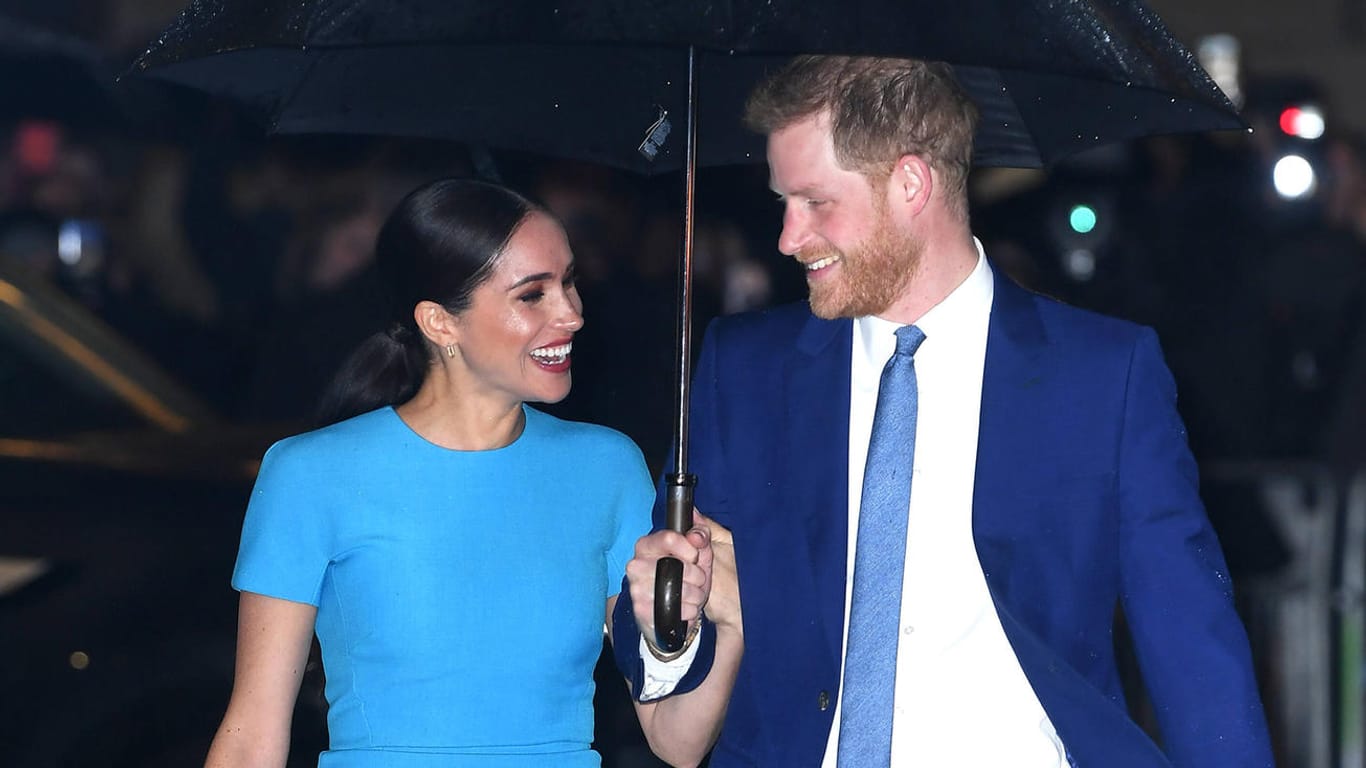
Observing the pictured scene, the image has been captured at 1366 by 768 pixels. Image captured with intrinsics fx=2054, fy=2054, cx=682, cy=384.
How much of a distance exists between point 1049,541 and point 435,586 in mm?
1029

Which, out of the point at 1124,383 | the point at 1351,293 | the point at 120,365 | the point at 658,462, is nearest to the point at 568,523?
the point at 1124,383

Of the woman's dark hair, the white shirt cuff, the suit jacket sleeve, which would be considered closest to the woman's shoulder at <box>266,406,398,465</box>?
the woman's dark hair

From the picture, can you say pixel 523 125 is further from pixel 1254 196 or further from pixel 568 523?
pixel 1254 196

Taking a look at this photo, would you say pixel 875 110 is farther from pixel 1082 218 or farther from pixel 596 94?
pixel 1082 218

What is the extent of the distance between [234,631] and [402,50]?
6.87 ft

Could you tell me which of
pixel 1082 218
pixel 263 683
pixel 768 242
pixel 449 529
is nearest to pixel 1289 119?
pixel 1082 218

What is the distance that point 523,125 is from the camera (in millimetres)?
3768

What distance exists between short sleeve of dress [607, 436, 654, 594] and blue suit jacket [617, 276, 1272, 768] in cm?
29

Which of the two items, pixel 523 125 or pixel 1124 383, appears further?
pixel 523 125

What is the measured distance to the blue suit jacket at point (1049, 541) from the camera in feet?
10.2

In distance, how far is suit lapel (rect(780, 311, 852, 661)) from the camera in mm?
3189

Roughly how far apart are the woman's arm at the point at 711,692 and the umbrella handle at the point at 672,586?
0.25ft

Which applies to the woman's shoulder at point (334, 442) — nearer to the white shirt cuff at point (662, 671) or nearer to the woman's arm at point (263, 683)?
the woman's arm at point (263, 683)

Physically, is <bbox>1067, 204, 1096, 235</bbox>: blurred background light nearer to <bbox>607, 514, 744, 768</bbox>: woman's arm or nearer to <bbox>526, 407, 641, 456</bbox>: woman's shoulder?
<bbox>526, 407, 641, 456</bbox>: woman's shoulder
